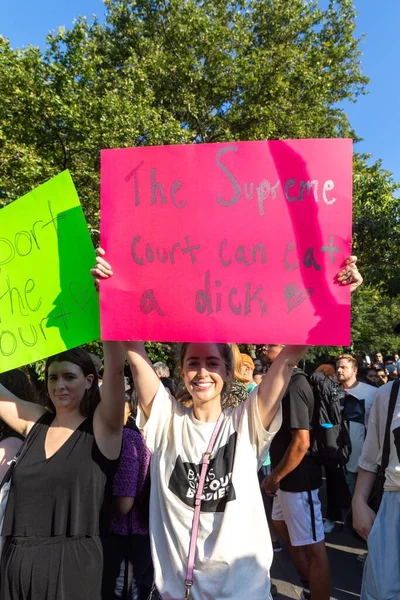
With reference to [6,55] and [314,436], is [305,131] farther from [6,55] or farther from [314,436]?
[314,436]

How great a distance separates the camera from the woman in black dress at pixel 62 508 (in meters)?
1.79

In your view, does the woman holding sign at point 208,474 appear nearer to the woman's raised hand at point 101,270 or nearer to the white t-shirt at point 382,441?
the woman's raised hand at point 101,270

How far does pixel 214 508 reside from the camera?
1.65 meters

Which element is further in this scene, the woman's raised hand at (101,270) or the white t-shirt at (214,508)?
the woman's raised hand at (101,270)

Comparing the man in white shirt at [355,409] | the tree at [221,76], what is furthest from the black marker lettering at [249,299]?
the tree at [221,76]

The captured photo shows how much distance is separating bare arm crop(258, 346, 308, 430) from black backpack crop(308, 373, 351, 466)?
6.13 ft

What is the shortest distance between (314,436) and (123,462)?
5.37 ft

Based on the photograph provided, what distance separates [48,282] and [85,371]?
41 cm

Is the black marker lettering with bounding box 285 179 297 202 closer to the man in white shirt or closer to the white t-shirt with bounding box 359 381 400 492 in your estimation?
the white t-shirt with bounding box 359 381 400 492

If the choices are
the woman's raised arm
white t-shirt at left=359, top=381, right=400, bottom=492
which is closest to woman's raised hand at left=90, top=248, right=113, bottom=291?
the woman's raised arm

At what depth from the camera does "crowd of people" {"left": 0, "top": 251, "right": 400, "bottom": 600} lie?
1.64 meters

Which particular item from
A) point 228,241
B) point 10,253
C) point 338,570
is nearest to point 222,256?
point 228,241

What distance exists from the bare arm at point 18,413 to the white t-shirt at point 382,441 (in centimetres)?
146

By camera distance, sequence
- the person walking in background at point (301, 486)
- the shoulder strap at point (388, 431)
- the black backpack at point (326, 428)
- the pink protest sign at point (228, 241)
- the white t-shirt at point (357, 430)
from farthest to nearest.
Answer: the white t-shirt at point (357, 430) < the black backpack at point (326, 428) < the person walking in background at point (301, 486) < the shoulder strap at point (388, 431) < the pink protest sign at point (228, 241)
